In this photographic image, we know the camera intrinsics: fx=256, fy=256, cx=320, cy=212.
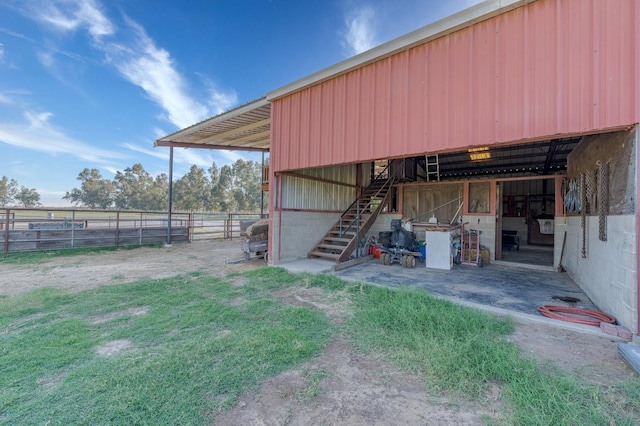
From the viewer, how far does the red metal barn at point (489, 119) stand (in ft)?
9.50

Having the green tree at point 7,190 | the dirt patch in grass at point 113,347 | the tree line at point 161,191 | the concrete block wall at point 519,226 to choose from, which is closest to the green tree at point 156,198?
the tree line at point 161,191

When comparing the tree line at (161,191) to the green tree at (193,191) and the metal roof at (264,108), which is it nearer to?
the green tree at (193,191)

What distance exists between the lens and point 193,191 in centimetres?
3812

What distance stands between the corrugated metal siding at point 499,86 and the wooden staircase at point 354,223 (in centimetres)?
254

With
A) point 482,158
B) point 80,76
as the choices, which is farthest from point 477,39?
point 80,76

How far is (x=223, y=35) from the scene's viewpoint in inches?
445

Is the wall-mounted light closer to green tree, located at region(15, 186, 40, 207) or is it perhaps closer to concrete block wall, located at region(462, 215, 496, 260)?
concrete block wall, located at region(462, 215, 496, 260)

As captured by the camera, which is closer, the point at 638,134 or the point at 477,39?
the point at 638,134

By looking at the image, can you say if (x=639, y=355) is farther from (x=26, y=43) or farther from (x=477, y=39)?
(x=26, y=43)

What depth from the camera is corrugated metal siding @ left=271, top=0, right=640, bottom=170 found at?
2.87 meters

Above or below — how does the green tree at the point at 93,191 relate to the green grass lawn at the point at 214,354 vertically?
above

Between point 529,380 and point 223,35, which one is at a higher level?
point 223,35

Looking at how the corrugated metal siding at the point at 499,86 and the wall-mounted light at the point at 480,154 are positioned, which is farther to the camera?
the wall-mounted light at the point at 480,154

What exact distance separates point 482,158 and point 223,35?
480 inches
